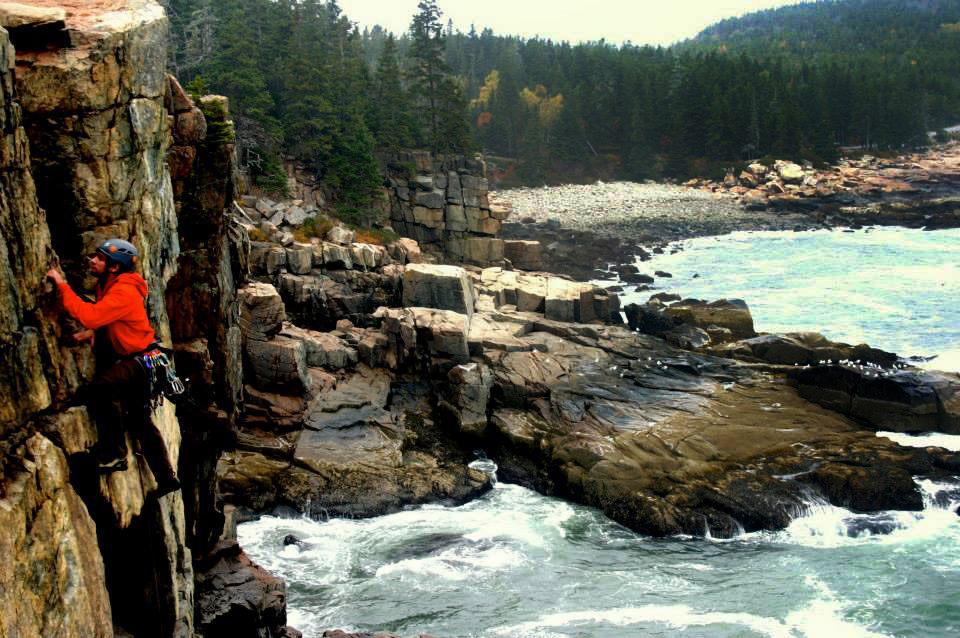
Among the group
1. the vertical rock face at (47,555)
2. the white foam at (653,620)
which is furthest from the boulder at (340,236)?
the vertical rock face at (47,555)

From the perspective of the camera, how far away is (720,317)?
39906mm

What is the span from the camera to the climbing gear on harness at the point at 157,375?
9.06 meters

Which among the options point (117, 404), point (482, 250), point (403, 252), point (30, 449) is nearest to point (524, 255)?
point (482, 250)

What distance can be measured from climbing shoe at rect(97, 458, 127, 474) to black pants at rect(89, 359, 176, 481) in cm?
4

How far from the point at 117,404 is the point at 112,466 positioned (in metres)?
0.65

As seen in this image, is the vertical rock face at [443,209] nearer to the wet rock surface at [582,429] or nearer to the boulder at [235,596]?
the wet rock surface at [582,429]

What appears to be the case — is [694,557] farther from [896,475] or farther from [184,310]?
[184,310]

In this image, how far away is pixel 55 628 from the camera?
749 cm

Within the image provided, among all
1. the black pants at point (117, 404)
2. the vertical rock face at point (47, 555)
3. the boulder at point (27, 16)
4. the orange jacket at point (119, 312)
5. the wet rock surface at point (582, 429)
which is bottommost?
the wet rock surface at point (582, 429)

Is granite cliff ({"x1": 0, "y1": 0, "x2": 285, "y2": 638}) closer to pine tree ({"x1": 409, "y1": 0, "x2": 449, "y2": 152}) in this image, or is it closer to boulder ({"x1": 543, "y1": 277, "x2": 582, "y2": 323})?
boulder ({"x1": 543, "y1": 277, "x2": 582, "y2": 323})

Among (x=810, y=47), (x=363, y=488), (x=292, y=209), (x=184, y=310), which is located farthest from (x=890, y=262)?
(x=810, y=47)

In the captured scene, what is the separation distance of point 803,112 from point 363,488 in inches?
3569

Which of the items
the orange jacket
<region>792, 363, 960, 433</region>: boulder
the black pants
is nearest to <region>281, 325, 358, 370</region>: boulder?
<region>792, 363, 960, 433</region>: boulder

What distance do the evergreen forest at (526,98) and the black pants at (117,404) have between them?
1150cm
